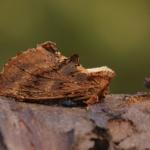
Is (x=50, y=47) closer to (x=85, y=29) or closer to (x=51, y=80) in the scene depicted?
(x=51, y=80)

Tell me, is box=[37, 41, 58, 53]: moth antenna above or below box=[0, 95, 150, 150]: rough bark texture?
above

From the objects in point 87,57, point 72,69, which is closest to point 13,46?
point 87,57

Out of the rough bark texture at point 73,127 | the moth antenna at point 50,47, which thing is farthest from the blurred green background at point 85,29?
the rough bark texture at point 73,127

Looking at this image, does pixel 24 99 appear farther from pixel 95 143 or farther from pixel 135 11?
pixel 135 11

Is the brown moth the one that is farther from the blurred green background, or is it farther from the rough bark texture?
the blurred green background

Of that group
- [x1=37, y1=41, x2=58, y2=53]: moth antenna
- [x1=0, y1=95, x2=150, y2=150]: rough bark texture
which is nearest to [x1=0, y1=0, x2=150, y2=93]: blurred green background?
[x1=37, y1=41, x2=58, y2=53]: moth antenna

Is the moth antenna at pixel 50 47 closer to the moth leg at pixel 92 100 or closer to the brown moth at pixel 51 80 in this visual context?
the brown moth at pixel 51 80

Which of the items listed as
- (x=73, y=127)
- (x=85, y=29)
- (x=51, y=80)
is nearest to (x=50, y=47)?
(x=51, y=80)
